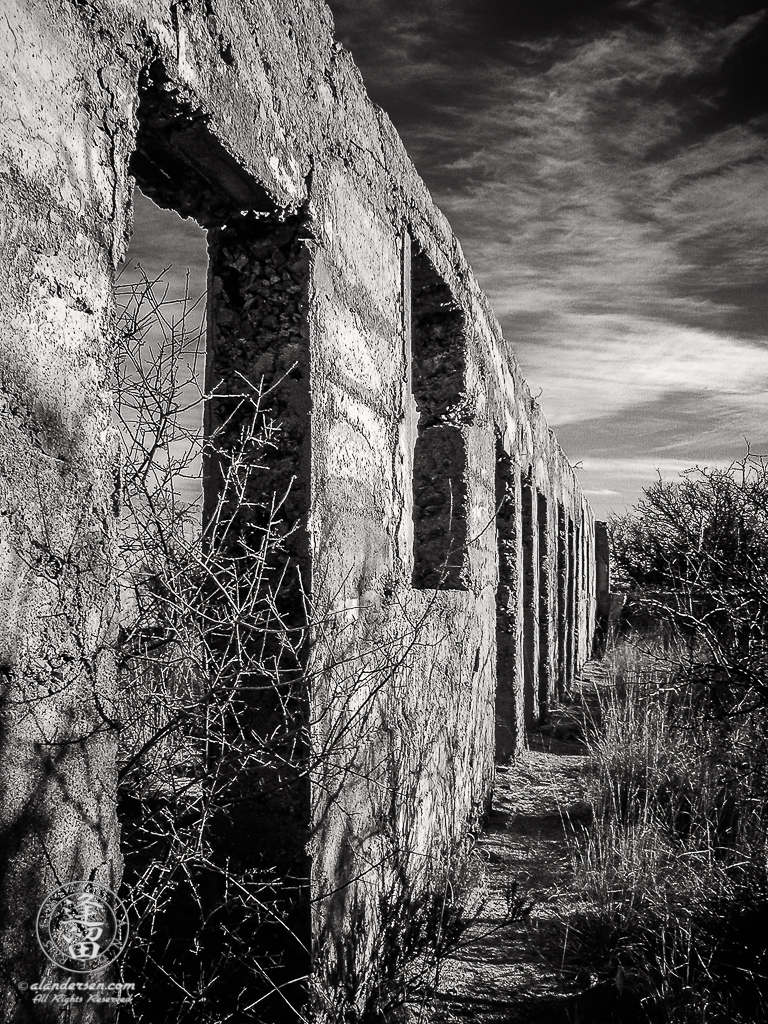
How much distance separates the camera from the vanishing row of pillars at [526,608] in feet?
19.1

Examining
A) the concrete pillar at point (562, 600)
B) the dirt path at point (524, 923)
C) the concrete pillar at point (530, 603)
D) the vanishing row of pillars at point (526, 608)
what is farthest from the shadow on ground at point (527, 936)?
the concrete pillar at point (562, 600)

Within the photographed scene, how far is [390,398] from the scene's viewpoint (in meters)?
2.96

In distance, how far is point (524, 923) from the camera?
3.28 meters

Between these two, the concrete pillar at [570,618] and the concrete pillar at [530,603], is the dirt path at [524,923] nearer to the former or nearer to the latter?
the concrete pillar at [530,603]

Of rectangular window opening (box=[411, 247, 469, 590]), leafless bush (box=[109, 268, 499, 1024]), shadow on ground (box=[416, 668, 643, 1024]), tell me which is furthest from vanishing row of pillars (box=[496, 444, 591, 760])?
leafless bush (box=[109, 268, 499, 1024])

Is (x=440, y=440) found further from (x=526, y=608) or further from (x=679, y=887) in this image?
(x=526, y=608)

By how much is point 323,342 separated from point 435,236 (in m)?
1.62

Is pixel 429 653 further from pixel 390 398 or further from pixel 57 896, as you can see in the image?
pixel 57 896

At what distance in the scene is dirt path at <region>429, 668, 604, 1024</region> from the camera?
8.87 ft

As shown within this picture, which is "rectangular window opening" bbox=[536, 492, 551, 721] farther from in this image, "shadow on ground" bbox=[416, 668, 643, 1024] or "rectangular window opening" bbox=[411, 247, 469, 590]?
"rectangular window opening" bbox=[411, 247, 469, 590]

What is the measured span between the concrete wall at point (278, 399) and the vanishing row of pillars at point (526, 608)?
103cm

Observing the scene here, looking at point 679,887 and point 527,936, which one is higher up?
point 679,887

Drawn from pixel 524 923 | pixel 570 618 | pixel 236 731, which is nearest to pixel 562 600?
pixel 570 618

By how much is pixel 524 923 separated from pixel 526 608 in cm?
352
